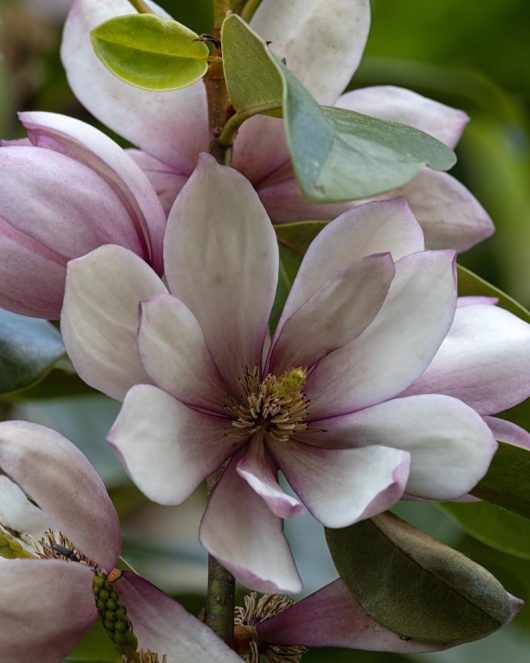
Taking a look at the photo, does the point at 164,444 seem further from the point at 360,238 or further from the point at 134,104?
the point at 134,104

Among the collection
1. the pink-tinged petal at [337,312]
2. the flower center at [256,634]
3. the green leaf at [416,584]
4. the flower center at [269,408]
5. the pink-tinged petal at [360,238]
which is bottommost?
the flower center at [256,634]

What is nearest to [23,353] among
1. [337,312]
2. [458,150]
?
[337,312]

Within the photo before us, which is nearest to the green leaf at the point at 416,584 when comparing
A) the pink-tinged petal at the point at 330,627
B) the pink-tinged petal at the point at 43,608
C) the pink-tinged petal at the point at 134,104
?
the pink-tinged petal at the point at 330,627

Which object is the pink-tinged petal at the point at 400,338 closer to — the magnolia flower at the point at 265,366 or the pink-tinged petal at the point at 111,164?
the magnolia flower at the point at 265,366

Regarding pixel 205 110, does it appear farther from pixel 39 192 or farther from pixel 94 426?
pixel 94 426

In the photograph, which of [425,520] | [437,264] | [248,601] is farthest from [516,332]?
[425,520]

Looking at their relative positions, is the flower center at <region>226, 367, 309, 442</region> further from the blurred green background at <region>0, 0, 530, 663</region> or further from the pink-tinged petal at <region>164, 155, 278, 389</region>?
the blurred green background at <region>0, 0, 530, 663</region>
